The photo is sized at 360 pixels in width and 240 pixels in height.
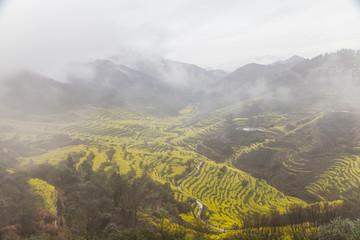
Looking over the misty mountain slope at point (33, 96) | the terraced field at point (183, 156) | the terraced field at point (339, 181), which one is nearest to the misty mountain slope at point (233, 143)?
the terraced field at point (339, 181)

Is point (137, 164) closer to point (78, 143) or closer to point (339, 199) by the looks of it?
A: point (78, 143)

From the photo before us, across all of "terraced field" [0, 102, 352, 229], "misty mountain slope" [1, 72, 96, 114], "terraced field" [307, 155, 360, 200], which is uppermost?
"misty mountain slope" [1, 72, 96, 114]

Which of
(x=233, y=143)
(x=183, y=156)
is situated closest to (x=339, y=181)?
(x=233, y=143)

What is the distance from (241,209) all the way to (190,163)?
35.0 meters

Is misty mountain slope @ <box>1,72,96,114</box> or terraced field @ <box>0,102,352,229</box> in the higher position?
misty mountain slope @ <box>1,72,96,114</box>

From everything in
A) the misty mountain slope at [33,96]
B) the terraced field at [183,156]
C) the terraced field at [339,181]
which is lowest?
the terraced field at [339,181]

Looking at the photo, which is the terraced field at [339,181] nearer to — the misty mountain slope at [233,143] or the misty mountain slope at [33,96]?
the misty mountain slope at [233,143]

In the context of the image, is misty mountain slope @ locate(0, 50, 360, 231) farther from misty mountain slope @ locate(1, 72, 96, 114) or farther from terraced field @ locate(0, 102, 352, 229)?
misty mountain slope @ locate(1, 72, 96, 114)

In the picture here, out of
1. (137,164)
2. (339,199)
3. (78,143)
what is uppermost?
(78,143)

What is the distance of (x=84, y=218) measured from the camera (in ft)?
122

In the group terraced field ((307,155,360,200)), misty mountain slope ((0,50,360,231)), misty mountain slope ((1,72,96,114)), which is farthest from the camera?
misty mountain slope ((1,72,96,114))

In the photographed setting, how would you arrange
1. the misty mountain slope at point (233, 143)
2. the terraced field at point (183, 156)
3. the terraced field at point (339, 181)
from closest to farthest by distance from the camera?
the terraced field at point (339, 181), the terraced field at point (183, 156), the misty mountain slope at point (233, 143)

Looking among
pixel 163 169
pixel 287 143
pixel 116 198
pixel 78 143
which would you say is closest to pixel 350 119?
pixel 287 143

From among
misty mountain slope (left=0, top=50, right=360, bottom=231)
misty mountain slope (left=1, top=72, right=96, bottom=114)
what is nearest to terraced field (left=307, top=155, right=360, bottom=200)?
misty mountain slope (left=0, top=50, right=360, bottom=231)
